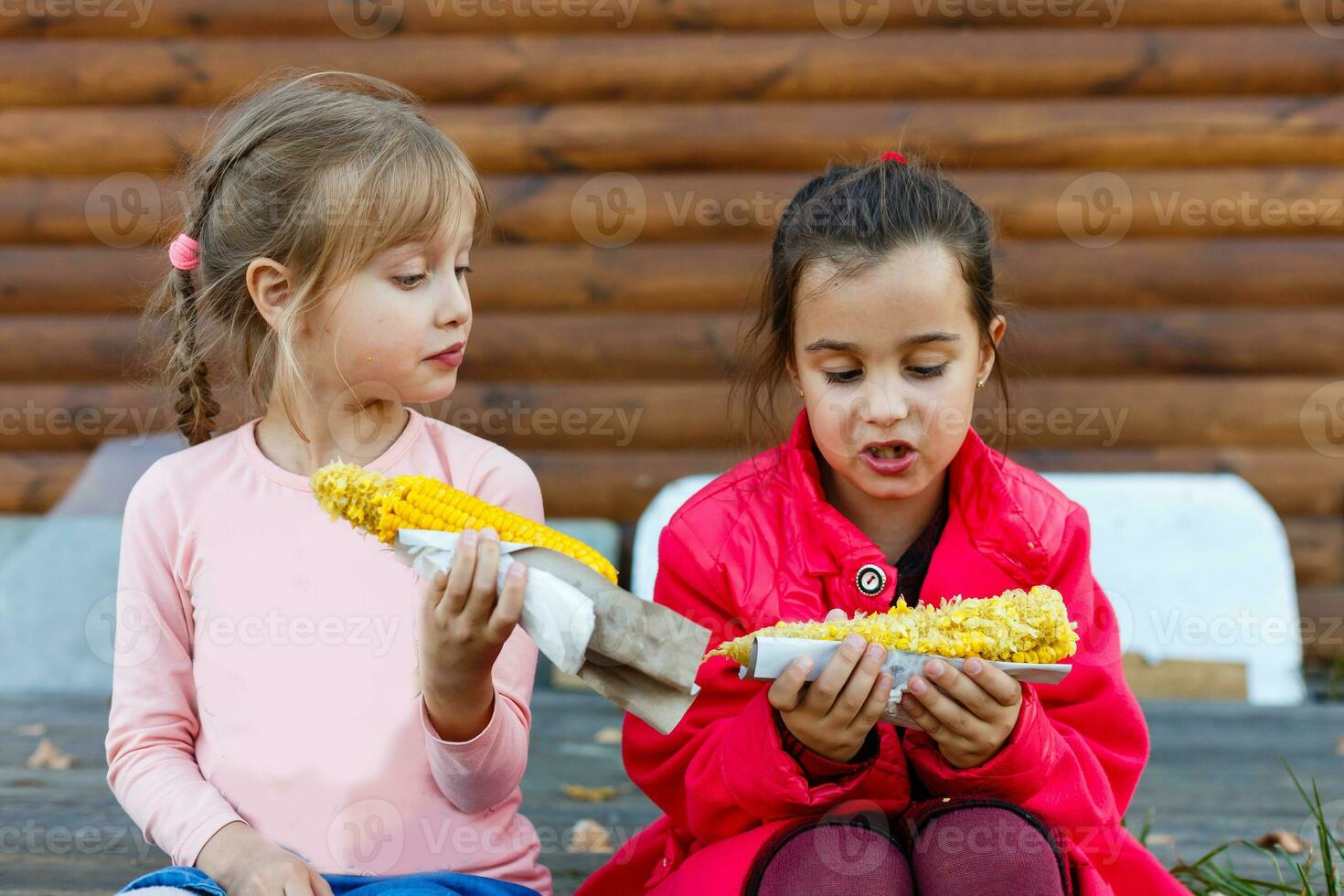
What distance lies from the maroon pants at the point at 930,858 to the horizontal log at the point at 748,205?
123 inches

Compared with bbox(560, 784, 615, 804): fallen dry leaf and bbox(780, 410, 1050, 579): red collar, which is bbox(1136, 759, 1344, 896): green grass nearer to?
bbox(780, 410, 1050, 579): red collar

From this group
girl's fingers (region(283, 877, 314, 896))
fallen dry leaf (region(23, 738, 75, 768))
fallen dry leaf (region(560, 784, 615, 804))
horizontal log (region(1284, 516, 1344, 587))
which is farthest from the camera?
horizontal log (region(1284, 516, 1344, 587))

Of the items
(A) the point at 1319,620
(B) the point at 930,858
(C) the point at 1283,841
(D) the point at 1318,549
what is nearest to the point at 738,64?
(D) the point at 1318,549

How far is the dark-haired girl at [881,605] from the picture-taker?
A: 1857 millimetres

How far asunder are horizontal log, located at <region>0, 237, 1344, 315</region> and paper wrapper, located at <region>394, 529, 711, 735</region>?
2977 mm

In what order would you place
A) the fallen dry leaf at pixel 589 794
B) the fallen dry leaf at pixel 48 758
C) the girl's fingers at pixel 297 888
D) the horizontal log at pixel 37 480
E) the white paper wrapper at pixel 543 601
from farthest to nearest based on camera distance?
1. the horizontal log at pixel 37 480
2. the fallen dry leaf at pixel 48 758
3. the fallen dry leaf at pixel 589 794
4. the girl's fingers at pixel 297 888
5. the white paper wrapper at pixel 543 601

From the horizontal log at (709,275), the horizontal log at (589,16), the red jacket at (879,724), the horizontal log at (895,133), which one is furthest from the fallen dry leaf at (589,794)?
the horizontal log at (589,16)

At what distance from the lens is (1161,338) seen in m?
4.73

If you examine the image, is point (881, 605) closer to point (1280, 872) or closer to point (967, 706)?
point (967, 706)

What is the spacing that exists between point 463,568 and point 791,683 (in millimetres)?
495

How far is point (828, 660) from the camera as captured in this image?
1.83 meters

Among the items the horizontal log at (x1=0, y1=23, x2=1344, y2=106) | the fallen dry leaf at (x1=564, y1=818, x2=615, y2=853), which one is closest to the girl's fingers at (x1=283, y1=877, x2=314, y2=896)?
the fallen dry leaf at (x1=564, y1=818, x2=615, y2=853)

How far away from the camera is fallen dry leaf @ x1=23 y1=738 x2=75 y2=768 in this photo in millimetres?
3578

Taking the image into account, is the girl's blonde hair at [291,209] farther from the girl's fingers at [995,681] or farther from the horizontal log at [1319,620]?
the horizontal log at [1319,620]
